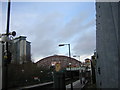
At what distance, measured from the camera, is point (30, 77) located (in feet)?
190

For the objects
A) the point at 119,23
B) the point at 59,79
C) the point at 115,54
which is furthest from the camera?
the point at 59,79

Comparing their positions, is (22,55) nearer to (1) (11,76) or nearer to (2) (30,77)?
(2) (30,77)

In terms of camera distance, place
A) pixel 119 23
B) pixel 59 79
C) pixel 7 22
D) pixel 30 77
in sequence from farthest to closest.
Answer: pixel 30 77 < pixel 7 22 < pixel 59 79 < pixel 119 23

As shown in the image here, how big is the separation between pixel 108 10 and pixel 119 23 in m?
2.01

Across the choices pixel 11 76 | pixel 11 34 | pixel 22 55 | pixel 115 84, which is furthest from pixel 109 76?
pixel 22 55

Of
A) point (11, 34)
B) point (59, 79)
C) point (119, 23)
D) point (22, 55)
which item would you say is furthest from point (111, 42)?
point (22, 55)

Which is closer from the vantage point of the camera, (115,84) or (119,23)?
(119,23)

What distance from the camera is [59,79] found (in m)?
10.3

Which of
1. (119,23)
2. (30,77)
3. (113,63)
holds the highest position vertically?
(119,23)

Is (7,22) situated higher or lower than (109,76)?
higher

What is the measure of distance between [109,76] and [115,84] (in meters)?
0.97

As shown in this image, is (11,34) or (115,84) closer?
(115,84)

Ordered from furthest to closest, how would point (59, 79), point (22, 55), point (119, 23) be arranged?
point (22, 55), point (59, 79), point (119, 23)

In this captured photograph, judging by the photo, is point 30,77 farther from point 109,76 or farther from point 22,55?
point 109,76
